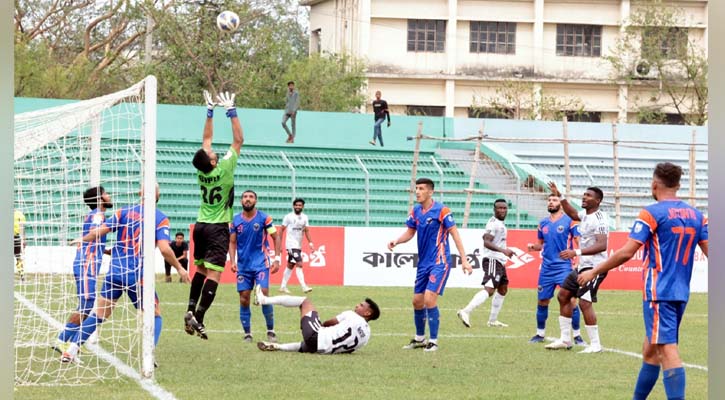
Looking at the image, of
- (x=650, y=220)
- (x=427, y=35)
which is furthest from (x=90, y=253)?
(x=427, y=35)

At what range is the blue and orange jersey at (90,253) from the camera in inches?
434

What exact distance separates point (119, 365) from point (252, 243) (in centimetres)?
349

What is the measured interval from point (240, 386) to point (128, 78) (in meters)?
43.9

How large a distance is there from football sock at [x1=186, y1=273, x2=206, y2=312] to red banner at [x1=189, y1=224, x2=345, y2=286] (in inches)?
590

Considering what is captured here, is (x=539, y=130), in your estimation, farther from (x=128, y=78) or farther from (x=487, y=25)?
(x=128, y=78)

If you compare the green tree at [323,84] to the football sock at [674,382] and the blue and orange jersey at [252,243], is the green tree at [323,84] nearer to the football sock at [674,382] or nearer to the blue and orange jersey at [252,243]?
the blue and orange jersey at [252,243]

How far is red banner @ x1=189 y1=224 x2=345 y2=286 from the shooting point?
26.9m

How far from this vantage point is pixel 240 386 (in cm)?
948

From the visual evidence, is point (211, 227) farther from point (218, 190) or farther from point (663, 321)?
point (663, 321)

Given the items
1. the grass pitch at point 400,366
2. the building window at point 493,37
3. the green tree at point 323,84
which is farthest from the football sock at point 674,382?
the building window at point 493,37

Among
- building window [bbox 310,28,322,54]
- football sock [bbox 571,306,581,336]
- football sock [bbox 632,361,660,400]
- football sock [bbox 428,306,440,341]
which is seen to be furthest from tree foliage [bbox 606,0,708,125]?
football sock [bbox 632,361,660,400]

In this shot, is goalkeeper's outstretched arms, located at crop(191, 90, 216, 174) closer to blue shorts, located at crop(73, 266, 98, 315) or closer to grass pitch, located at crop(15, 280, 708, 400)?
blue shorts, located at crop(73, 266, 98, 315)

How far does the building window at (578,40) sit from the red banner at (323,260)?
34255 mm

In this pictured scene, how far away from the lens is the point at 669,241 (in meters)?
7.36
